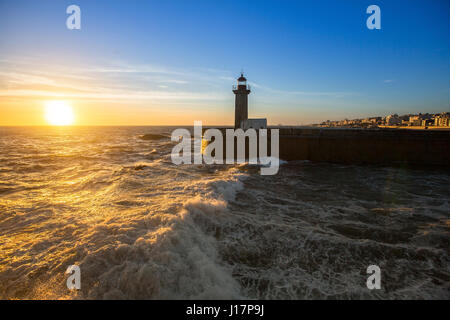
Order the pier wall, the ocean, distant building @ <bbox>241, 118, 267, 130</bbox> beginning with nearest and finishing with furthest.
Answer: the ocean → the pier wall → distant building @ <bbox>241, 118, 267, 130</bbox>

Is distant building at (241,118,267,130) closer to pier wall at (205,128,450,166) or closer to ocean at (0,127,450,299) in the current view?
pier wall at (205,128,450,166)

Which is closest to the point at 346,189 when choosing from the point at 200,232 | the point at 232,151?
the point at 200,232

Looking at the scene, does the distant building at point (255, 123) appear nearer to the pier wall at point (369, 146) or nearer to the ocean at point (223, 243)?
the pier wall at point (369, 146)

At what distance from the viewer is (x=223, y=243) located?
4316mm

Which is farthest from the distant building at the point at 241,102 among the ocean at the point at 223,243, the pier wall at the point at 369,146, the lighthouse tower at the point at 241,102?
the ocean at the point at 223,243

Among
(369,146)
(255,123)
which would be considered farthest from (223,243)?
(255,123)

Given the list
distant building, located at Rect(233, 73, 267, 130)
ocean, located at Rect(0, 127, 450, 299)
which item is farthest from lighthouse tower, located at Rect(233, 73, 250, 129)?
ocean, located at Rect(0, 127, 450, 299)

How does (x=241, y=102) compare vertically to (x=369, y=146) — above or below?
above

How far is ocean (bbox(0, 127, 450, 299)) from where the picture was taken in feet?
10.1

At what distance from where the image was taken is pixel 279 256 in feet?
12.8

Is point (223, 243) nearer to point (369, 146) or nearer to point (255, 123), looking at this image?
point (369, 146)

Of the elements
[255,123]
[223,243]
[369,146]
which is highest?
[255,123]

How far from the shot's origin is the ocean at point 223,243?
10.1ft
